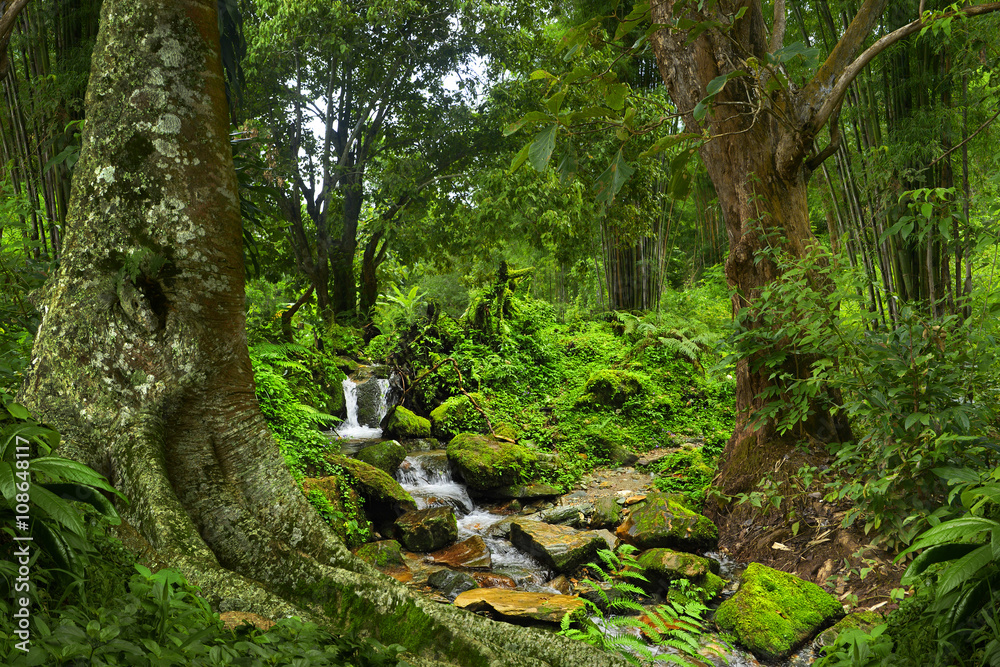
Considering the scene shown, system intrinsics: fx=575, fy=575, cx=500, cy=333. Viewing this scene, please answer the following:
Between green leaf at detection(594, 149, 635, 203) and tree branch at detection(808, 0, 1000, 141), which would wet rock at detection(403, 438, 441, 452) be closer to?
tree branch at detection(808, 0, 1000, 141)

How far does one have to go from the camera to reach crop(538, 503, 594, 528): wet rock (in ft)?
18.8

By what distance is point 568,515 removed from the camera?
5820mm

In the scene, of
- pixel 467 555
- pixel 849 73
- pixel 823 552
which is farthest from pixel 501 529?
pixel 849 73

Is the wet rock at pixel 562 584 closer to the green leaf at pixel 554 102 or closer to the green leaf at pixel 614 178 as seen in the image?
the green leaf at pixel 614 178

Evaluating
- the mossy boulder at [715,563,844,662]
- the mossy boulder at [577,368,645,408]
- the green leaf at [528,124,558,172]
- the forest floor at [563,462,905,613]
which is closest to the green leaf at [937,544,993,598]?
the green leaf at [528,124,558,172]

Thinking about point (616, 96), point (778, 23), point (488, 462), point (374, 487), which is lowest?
point (488, 462)

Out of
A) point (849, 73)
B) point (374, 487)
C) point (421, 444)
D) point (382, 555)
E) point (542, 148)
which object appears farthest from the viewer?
point (421, 444)

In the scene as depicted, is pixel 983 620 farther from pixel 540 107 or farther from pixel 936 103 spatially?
pixel 540 107

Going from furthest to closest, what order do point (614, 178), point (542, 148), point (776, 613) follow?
1. point (776, 613)
2. point (614, 178)
3. point (542, 148)

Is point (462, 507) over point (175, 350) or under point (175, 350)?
under

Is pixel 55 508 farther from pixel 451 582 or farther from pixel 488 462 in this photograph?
pixel 488 462

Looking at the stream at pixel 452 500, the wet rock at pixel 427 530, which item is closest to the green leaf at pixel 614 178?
the stream at pixel 452 500

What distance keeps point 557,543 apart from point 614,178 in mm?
3838

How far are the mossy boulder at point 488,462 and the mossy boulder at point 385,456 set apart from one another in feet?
2.08
